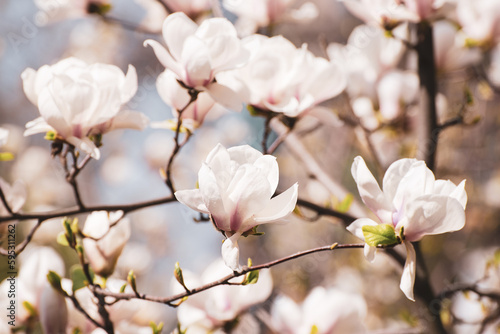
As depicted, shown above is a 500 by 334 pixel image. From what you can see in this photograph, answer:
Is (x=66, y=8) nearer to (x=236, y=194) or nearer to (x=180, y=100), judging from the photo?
(x=180, y=100)

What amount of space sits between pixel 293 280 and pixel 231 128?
183 cm

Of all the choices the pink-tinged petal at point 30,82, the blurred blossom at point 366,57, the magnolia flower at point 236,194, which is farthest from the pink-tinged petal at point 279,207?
the blurred blossom at point 366,57

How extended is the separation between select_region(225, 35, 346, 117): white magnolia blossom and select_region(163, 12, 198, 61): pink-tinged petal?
0.29 ft

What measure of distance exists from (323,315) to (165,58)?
19.5 inches

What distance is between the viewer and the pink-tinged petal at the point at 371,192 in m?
0.49

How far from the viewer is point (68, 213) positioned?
0.61 meters

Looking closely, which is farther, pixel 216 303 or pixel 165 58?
pixel 216 303

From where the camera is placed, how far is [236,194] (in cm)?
48

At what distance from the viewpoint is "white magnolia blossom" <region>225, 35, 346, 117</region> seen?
654mm

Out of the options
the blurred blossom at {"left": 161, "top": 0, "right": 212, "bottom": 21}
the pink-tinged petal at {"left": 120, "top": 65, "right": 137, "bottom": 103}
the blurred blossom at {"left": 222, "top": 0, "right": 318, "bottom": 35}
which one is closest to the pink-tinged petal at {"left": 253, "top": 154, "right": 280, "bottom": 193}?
the pink-tinged petal at {"left": 120, "top": 65, "right": 137, "bottom": 103}

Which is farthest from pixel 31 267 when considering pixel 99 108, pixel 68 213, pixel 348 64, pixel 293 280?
pixel 293 280

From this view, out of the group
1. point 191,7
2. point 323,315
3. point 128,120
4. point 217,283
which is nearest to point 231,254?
point 217,283

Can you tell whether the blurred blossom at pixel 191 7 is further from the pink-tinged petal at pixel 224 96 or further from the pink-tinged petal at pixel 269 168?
the pink-tinged petal at pixel 269 168

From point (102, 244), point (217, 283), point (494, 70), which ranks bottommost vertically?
point (494, 70)
